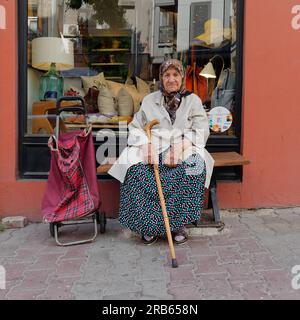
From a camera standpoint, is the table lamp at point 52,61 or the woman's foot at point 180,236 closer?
the woman's foot at point 180,236

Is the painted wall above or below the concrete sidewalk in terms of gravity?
above

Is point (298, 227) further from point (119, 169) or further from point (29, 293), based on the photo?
point (29, 293)

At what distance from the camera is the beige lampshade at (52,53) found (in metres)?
4.68

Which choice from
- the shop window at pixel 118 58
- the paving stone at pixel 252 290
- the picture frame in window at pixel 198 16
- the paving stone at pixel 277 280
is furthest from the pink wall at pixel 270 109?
the paving stone at pixel 252 290

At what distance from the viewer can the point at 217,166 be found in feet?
13.1

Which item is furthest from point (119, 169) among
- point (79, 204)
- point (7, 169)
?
point (7, 169)

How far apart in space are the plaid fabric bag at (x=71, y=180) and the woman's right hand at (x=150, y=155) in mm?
501

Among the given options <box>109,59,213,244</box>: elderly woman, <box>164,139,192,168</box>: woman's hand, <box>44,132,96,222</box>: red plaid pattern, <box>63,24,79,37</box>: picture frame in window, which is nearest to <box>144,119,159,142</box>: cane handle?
<box>109,59,213,244</box>: elderly woman

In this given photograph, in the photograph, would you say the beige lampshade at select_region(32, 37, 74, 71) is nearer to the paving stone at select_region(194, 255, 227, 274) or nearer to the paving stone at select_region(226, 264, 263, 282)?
the paving stone at select_region(194, 255, 227, 274)

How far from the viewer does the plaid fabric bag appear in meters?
3.67

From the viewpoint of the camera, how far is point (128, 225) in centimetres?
370

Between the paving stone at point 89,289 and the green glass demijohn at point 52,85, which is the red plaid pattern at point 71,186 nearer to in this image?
the paving stone at point 89,289

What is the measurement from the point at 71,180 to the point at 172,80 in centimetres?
122

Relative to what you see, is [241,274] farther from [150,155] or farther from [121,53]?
[121,53]
